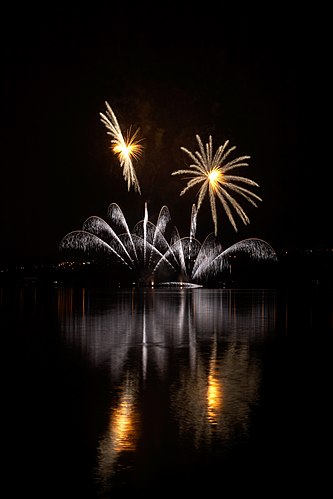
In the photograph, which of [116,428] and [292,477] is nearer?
A: [292,477]

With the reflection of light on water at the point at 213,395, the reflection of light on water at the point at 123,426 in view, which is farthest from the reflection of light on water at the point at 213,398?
the reflection of light on water at the point at 123,426

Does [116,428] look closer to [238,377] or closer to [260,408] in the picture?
[260,408]

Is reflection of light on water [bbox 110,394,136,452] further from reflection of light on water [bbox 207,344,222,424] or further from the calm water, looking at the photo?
reflection of light on water [bbox 207,344,222,424]

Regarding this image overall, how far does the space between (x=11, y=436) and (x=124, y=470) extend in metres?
2.65

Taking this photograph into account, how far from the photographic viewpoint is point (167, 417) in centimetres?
1304

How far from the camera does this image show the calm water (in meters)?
9.45

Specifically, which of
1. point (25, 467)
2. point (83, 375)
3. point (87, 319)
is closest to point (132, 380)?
point (83, 375)

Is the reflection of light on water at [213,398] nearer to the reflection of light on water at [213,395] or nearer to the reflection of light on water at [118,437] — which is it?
the reflection of light on water at [213,395]

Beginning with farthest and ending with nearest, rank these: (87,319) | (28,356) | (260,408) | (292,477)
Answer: (87,319), (28,356), (260,408), (292,477)

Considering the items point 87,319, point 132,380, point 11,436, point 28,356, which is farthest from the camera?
point 87,319

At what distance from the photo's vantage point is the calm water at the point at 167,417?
9453 millimetres

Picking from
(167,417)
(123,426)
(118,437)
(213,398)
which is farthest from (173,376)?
(118,437)

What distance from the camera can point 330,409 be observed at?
1405cm

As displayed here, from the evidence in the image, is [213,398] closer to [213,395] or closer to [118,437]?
[213,395]
